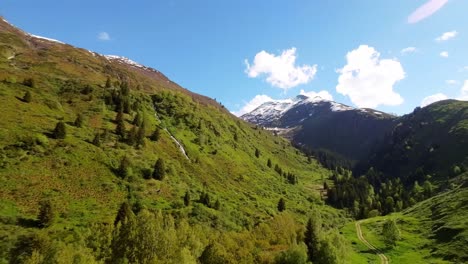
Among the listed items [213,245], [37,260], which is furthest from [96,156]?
[37,260]

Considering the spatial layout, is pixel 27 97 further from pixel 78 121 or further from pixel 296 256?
pixel 296 256

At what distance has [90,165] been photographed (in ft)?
343

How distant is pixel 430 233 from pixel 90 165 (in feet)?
284

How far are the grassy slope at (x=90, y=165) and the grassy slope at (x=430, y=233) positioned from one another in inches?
1509

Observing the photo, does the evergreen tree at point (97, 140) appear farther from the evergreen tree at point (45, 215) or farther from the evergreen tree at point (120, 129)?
the evergreen tree at point (45, 215)

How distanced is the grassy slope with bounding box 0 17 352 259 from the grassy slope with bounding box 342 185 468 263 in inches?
1509

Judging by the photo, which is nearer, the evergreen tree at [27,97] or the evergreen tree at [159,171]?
the evergreen tree at [159,171]

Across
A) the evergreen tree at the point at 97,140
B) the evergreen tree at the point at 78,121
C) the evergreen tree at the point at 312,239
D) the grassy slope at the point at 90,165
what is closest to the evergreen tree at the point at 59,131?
the grassy slope at the point at 90,165

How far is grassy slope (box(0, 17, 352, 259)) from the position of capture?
85.5m

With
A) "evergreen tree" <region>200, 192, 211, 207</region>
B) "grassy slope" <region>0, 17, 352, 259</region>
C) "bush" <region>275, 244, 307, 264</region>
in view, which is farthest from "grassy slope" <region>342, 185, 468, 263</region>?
"evergreen tree" <region>200, 192, 211, 207</region>

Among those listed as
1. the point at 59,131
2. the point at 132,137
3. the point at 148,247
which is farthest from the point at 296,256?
the point at 132,137

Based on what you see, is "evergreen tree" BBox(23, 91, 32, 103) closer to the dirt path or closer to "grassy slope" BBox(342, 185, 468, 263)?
"grassy slope" BBox(342, 185, 468, 263)

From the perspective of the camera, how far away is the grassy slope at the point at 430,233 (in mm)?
72925

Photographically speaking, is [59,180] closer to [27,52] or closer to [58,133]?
[58,133]
